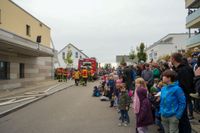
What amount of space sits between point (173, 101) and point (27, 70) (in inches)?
1001

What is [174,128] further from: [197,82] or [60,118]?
[60,118]

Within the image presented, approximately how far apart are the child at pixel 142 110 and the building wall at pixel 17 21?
58.7 ft

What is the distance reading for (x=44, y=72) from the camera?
37.1 meters

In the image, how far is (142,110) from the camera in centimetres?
708

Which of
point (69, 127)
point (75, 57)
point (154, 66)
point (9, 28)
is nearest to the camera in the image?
point (69, 127)

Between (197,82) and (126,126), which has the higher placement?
(197,82)

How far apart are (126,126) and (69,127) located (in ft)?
5.77

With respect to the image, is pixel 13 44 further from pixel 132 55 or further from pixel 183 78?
pixel 132 55

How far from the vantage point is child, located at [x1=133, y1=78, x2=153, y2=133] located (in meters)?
7.05

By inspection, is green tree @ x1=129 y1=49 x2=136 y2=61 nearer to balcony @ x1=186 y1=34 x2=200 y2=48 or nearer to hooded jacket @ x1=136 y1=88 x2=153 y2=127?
balcony @ x1=186 y1=34 x2=200 y2=48

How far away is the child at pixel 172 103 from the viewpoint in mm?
5613

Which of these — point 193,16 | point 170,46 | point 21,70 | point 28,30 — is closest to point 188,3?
point 193,16

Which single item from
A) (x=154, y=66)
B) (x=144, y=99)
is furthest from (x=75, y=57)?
(x=144, y=99)

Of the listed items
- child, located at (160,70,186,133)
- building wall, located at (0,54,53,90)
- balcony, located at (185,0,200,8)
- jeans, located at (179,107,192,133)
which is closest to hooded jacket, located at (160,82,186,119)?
child, located at (160,70,186,133)
